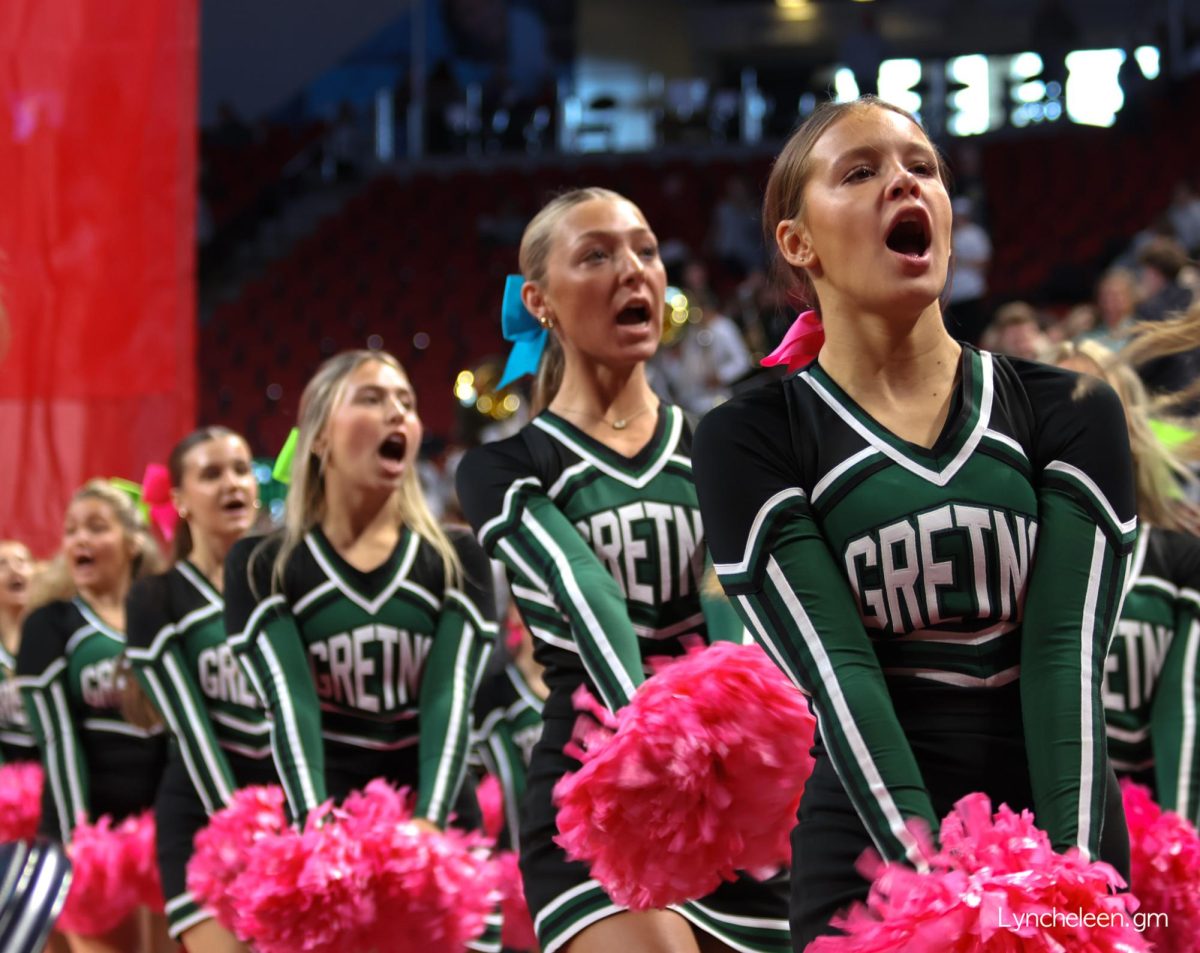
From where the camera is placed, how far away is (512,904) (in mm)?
3869

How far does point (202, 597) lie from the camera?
14.4 ft

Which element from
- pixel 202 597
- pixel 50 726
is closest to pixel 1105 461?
pixel 202 597

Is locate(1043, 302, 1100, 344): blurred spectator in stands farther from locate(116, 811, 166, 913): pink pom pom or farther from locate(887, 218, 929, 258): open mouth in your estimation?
locate(887, 218, 929, 258): open mouth

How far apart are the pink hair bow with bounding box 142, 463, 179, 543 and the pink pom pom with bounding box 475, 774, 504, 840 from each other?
44.1 inches

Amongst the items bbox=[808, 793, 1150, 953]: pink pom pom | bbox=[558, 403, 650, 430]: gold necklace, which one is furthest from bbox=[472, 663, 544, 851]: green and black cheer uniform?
bbox=[808, 793, 1150, 953]: pink pom pom

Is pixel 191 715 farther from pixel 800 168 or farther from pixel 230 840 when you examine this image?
pixel 800 168

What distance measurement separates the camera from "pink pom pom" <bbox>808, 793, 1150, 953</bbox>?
5.04 ft

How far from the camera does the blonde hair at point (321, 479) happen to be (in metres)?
3.66

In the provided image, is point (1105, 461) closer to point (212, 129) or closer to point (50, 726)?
point (50, 726)

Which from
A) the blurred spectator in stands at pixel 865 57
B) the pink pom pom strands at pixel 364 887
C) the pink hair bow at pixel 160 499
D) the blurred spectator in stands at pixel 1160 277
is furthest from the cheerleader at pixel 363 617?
the blurred spectator in stands at pixel 865 57

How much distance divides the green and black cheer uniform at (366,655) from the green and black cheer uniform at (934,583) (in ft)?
5.30

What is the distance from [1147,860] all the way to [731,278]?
1051cm

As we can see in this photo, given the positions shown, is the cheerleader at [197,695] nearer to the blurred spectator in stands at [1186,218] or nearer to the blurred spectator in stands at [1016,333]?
the blurred spectator in stands at [1016,333]

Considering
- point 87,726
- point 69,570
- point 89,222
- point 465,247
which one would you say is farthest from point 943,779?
point 465,247
